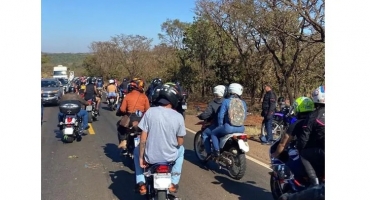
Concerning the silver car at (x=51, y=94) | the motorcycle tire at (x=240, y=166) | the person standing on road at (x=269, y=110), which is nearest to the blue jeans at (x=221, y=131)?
the motorcycle tire at (x=240, y=166)

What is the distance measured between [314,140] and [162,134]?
5.72ft

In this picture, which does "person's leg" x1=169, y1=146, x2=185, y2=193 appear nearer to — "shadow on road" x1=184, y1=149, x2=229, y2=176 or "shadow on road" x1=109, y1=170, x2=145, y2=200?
"shadow on road" x1=109, y1=170, x2=145, y2=200

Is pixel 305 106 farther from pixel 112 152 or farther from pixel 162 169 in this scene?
pixel 112 152

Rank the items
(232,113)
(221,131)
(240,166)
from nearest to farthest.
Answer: (240,166)
(232,113)
(221,131)

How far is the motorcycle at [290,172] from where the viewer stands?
5387 millimetres

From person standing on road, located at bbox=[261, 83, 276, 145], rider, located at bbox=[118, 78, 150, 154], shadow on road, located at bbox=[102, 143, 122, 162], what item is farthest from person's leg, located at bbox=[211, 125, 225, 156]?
person standing on road, located at bbox=[261, 83, 276, 145]

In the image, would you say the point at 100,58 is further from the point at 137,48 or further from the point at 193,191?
the point at 193,191

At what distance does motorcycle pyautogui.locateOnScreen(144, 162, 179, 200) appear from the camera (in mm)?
5395

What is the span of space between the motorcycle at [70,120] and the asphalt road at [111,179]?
63 centimetres

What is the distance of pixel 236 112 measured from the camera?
25.5ft

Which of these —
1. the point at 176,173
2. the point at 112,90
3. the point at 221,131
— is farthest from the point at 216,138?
the point at 112,90

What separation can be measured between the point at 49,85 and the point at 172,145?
2338 centimetres

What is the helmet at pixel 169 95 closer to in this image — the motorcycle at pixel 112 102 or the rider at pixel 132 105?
the rider at pixel 132 105
